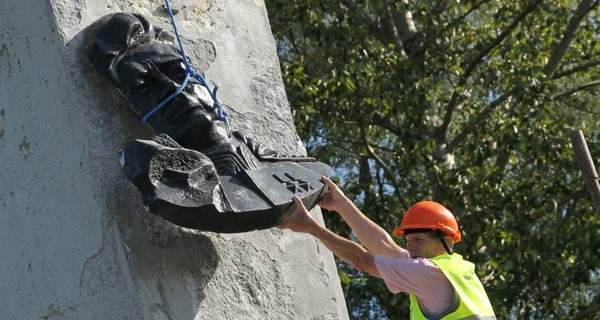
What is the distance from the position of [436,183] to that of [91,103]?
25.4 feet

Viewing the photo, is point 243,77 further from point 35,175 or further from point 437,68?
point 437,68

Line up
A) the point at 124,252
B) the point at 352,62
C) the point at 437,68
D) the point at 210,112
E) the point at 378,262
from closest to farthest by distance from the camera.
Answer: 1. the point at 124,252
2. the point at 210,112
3. the point at 378,262
4. the point at 352,62
5. the point at 437,68

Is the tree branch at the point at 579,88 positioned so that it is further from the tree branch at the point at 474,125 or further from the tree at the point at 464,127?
the tree branch at the point at 474,125

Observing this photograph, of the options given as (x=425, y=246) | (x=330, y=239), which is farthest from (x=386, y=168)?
(x=330, y=239)

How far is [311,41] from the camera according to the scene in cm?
1141

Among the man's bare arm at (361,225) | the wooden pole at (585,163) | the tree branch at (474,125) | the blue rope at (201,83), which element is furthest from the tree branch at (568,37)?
the blue rope at (201,83)

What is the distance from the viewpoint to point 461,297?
14.2 feet

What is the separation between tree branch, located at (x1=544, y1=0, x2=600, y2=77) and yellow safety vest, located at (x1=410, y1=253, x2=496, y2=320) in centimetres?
815

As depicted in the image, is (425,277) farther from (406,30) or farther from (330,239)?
(406,30)

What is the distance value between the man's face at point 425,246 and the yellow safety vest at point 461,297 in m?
0.19

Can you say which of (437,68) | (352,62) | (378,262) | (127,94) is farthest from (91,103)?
(437,68)

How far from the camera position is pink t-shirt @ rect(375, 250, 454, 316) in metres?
4.35

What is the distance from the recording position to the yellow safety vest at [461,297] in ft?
14.2

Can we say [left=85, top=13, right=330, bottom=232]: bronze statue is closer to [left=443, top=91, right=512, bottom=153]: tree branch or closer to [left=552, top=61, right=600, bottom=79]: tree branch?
[left=443, top=91, right=512, bottom=153]: tree branch
